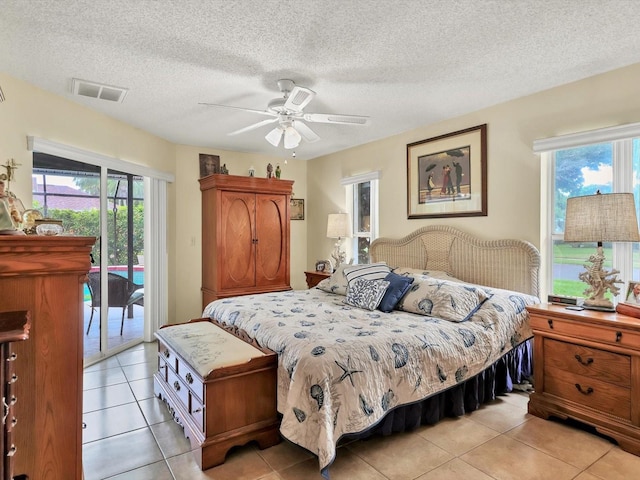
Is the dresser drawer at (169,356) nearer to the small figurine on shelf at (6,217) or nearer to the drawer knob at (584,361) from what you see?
the small figurine on shelf at (6,217)

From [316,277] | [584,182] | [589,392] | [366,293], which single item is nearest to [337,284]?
[366,293]

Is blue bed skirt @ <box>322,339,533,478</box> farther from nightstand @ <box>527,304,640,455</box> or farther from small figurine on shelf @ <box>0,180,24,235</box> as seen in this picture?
small figurine on shelf @ <box>0,180,24,235</box>

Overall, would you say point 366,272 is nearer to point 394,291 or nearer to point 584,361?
point 394,291

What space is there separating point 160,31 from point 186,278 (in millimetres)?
3477

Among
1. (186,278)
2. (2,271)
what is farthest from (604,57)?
(186,278)

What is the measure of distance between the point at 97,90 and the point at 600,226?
149 inches

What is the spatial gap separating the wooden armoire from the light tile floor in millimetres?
2251

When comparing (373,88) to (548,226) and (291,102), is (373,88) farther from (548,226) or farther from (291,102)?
(548,226)

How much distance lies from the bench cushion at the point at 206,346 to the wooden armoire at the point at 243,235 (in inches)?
70.4

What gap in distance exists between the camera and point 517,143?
332 cm

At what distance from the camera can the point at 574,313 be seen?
241 centimetres

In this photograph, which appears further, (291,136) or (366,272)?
(366,272)

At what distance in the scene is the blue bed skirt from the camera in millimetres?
2305

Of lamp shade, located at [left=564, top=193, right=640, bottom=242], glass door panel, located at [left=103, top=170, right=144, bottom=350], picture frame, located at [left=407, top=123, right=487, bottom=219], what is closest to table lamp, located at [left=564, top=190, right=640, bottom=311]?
lamp shade, located at [left=564, top=193, right=640, bottom=242]
